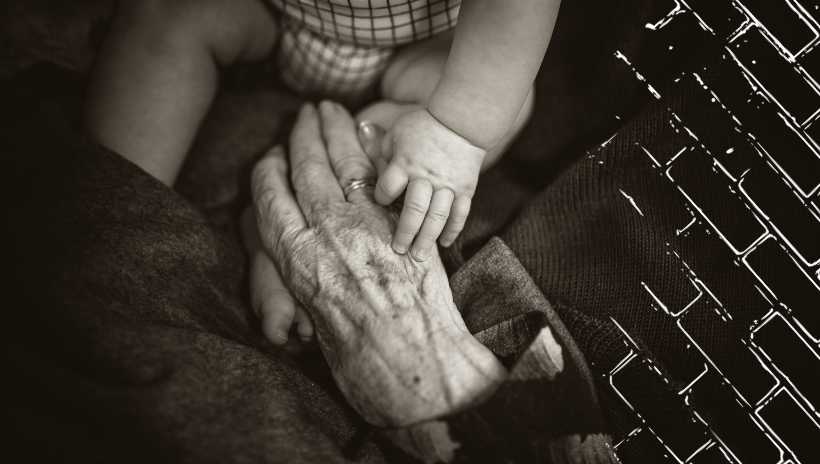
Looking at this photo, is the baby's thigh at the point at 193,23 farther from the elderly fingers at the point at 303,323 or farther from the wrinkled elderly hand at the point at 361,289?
the elderly fingers at the point at 303,323

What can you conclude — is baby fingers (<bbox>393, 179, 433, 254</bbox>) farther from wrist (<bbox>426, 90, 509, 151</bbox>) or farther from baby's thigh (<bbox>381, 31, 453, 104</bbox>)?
baby's thigh (<bbox>381, 31, 453, 104</bbox>)

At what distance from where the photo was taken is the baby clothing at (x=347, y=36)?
691 mm

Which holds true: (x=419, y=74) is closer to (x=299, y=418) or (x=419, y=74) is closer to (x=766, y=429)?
(x=299, y=418)

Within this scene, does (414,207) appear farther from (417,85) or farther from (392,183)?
(417,85)

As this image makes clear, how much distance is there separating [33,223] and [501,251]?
0.47 meters

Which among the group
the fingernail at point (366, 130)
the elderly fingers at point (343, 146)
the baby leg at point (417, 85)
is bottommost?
the elderly fingers at point (343, 146)

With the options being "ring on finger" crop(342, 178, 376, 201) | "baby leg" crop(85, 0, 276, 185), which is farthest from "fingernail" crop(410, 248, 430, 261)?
"baby leg" crop(85, 0, 276, 185)

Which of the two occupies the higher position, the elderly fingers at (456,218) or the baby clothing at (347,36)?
the baby clothing at (347,36)

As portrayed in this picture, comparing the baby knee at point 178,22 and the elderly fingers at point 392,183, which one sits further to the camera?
the baby knee at point 178,22

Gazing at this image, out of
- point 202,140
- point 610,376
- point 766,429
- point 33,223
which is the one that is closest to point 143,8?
point 202,140

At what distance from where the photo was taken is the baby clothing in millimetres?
691

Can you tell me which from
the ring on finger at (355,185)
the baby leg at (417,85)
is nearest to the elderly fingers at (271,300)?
the ring on finger at (355,185)

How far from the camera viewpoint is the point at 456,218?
0.59 meters

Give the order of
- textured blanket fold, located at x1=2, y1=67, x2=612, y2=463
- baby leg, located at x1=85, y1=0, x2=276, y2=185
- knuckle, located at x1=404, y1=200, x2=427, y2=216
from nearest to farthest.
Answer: textured blanket fold, located at x1=2, y1=67, x2=612, y2=463 → knuckle, located at x1=404, y1=200, x2=427, y2=216 → baby leg, located at x1=85, y1=0, x2=276, y2=185
